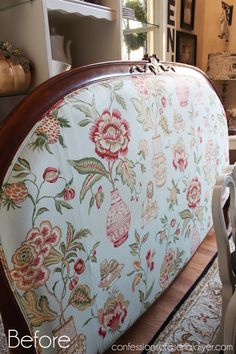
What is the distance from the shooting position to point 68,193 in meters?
0.63

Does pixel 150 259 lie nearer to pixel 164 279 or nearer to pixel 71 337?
pixel 164 279

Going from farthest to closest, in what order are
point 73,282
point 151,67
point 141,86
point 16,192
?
point 151,67
point 141,86
point 73,282
point 16,192

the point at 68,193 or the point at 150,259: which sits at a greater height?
the point at 68,193

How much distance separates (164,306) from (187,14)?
8.10ft

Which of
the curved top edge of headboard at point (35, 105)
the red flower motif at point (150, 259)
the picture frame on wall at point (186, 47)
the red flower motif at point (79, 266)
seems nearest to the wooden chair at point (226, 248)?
the red flower motif at point (150, 259)

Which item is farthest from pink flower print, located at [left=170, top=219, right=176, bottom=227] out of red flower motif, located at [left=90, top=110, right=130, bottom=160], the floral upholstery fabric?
red flower motif, located at [left=90, top=110, right=130, bottom=160]

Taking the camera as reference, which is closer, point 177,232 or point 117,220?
point 117,220

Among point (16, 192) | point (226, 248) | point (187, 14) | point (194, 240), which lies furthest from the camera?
point (187, 14)

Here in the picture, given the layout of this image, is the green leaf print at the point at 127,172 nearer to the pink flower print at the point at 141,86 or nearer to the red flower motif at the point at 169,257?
the pink flower print at the point at 141,86

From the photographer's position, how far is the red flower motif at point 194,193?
3.93 ft

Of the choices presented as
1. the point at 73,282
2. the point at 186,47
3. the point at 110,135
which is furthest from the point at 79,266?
the point at 186,47

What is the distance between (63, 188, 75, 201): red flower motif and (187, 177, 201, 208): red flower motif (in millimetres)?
674

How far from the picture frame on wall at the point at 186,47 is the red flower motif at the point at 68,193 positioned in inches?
87.5

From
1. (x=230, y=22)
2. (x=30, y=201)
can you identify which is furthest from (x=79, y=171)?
(x=230, y=22)
